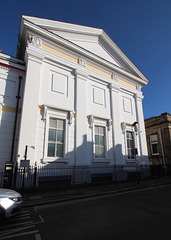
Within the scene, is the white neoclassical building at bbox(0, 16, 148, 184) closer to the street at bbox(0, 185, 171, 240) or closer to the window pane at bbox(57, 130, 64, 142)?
the window pane at bbox(57, 130, 64, 142)

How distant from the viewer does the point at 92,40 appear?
15.5 m

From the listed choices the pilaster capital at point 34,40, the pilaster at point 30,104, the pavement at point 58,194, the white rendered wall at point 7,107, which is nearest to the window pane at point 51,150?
the pilaster at point 30,104

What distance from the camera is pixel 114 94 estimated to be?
1543cm

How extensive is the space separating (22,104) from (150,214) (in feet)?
30.2

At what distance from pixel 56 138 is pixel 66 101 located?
10.2 feet

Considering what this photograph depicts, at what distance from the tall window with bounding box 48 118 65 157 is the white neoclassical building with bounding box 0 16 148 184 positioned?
0.07 meters

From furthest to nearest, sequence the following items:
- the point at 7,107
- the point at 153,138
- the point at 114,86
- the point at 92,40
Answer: the point at 153,138
the point at 114,86
the point at 92,40
the point at 7,107

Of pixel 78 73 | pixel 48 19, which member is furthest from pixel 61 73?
pixel 48 19

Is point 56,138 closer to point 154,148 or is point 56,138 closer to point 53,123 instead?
point 53,123

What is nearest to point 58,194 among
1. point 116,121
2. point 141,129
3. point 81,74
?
point 116,121

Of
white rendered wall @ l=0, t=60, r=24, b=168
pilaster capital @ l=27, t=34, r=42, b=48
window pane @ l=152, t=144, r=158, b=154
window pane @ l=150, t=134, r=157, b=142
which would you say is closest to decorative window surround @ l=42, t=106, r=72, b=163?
white rendered wall @ l=0, t=60, r=24, b=168

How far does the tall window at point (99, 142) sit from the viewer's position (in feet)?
42.3

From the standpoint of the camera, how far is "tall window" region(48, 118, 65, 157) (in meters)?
10.7

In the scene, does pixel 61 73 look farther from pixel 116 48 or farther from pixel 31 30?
pixel 116 48
